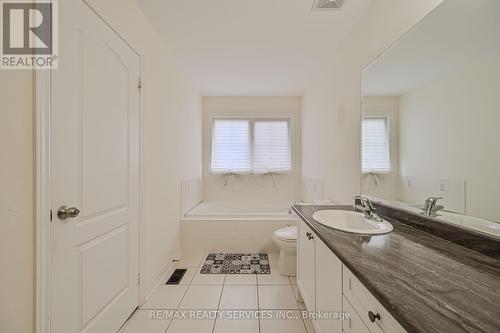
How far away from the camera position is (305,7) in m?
1.65

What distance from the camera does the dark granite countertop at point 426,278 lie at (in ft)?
1.74

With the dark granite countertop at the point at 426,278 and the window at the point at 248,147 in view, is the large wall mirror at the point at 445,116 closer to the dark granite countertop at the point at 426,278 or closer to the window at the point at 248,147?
the dark granite countertop at the point at 426,278

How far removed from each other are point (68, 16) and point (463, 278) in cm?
203

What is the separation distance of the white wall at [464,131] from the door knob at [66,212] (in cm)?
190

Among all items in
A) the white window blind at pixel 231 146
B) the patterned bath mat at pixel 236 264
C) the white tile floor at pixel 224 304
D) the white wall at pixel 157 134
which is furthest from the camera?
the white window blind at pixel 231 146

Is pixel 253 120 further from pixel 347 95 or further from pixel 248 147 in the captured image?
pixel 347 95

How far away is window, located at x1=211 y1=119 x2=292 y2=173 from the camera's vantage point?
3830 mm

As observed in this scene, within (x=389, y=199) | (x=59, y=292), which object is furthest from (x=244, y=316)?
(x=389, y=199)

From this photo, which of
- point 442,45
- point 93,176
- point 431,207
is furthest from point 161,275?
point 442,45

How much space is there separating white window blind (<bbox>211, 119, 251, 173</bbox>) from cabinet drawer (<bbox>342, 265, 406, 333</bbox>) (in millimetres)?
3009

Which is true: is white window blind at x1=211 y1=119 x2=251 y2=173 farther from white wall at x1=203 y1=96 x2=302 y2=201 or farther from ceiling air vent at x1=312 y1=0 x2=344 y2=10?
ceiling air vent at x1=312 y1=0 x2=344 y2=10

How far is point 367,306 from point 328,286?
1.22 ft

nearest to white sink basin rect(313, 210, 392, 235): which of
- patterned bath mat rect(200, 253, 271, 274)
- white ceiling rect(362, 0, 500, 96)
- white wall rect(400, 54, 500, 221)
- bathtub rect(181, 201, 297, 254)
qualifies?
white wall rect(400, 54, 500, 221)

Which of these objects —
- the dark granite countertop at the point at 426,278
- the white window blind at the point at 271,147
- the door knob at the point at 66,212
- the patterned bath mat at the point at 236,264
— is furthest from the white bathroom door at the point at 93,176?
the white window blind at the point at 271,147
